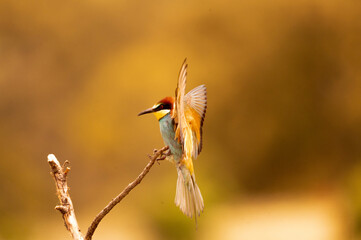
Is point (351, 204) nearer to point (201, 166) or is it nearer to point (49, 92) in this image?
point (201, 166)

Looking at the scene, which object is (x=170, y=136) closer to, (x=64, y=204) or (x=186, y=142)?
(x=186, y=142)

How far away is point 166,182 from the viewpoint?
2479mm

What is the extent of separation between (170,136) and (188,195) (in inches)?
3.7

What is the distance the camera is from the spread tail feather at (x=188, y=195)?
64 cm

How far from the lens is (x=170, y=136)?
2.33 ft

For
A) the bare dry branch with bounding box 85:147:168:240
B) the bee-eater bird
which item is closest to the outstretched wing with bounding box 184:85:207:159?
the bee-eater bird

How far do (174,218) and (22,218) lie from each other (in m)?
1.02

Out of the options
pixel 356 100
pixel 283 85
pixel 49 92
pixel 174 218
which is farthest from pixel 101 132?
pixel 356 100

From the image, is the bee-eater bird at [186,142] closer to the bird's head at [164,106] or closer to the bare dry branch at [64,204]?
the bird's head at [164,106]

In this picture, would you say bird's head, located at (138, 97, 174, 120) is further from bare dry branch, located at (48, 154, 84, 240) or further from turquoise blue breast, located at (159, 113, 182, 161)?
bare dry branch, located at (48, 154, 84, 240)

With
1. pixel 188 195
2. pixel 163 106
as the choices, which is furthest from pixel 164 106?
pixel 188 195

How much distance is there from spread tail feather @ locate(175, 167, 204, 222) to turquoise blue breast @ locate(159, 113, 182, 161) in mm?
32

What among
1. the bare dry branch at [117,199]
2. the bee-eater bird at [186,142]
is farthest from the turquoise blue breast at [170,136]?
the bare dry branch at [117,199]

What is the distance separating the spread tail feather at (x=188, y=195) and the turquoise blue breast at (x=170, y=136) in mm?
32
